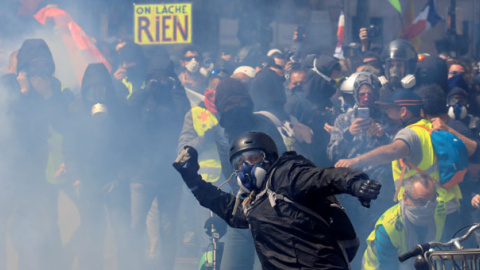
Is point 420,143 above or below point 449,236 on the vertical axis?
above

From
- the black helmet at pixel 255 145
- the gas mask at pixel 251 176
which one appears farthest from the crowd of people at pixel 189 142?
the gas mask at pixel 251 176

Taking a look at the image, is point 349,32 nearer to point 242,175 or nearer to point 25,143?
point 25,143

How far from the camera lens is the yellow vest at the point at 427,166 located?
650cm

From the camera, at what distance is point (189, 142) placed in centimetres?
777

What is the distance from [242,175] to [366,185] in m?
0.93

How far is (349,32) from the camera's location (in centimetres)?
2169

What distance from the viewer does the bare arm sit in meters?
6.23

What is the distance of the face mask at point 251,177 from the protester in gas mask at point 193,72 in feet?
18.7

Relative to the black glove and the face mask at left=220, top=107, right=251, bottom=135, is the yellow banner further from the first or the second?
the black glove

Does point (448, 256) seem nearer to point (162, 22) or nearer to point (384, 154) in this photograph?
point (384, 154)

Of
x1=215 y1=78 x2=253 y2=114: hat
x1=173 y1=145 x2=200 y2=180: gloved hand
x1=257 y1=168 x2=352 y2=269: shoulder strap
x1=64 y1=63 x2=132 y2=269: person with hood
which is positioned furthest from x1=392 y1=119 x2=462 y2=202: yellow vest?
x1=64 y1=63 x2=132 y2=269: person with hood

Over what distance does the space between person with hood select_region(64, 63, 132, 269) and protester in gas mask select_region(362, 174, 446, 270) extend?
296 cm

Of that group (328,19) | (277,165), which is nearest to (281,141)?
(277,165)

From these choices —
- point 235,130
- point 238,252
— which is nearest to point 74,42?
point 235,130
